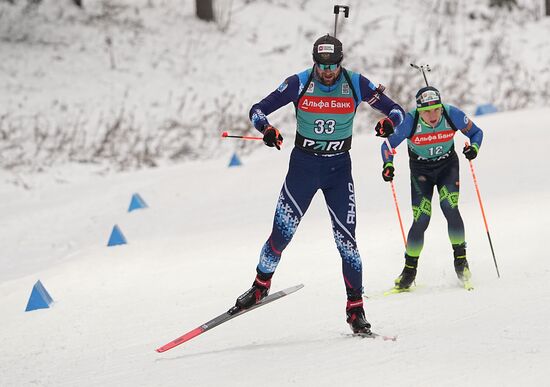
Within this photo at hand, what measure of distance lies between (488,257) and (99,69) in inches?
495

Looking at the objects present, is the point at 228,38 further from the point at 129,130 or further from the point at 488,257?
the point at 488,257

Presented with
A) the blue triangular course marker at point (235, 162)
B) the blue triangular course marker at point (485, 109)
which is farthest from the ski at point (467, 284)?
the blue triangular course marker at point (485, 109)

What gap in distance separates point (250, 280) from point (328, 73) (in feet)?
10.9

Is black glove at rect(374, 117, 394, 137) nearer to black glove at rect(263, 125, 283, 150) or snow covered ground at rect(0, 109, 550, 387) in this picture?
black glove at rect(263, 125, 283, 150)

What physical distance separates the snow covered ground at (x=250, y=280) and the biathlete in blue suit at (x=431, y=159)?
38 centimetres

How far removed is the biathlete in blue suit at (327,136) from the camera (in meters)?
6.18

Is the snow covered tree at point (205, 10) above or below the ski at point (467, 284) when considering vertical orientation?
above

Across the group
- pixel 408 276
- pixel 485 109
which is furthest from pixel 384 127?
pixel 485 109

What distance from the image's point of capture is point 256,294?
675 cm

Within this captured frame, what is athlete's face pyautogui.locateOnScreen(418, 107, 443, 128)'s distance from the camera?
745 centimetres

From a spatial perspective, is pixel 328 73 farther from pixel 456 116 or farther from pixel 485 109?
pixel 485 109

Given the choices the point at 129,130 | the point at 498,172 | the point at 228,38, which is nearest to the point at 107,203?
the point at 129,130

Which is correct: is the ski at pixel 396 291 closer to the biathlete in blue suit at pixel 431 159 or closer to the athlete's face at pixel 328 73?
the biathlete in blue suit at pixel 431 159

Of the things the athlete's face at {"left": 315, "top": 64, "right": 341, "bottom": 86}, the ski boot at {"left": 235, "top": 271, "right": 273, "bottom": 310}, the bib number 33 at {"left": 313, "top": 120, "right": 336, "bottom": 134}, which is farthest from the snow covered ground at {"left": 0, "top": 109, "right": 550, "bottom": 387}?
the athlete's face at {"left": 315, "top": 64, "right": 341, "bottom": 86}
